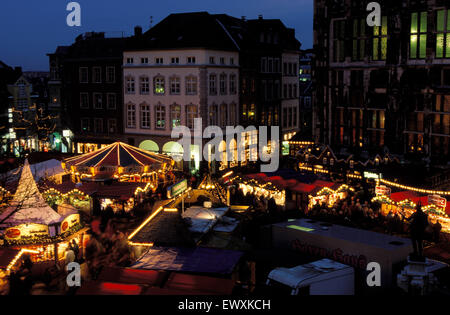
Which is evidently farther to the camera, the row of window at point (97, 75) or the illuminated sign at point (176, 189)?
the row of window at point (97, 75)

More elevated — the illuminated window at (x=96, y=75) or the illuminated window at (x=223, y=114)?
the illuminated window at (x=96, y=75)

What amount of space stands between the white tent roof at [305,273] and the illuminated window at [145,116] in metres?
30.7

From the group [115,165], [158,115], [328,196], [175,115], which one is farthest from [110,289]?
[158,115]

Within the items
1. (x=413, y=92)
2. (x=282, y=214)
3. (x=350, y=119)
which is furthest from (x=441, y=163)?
(x=282, y=214)

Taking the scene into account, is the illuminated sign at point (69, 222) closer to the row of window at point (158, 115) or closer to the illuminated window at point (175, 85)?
the row of window at point (158, 115)

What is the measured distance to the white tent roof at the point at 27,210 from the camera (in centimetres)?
1656

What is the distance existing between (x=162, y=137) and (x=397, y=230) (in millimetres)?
24039

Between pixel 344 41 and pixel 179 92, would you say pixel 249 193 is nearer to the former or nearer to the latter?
pixel 344 41

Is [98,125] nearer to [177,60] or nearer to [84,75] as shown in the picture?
[84,75]

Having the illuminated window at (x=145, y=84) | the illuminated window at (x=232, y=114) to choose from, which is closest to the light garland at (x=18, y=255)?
the illuminated window at (x=145, y=84)

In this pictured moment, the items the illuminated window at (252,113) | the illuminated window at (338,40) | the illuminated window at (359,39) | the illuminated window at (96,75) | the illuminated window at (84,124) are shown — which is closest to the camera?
the illuminated window at (359,39)

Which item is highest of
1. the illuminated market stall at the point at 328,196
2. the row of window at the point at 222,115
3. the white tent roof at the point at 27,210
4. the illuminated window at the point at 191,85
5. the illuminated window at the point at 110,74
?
the illuminated window at the point at 110,74

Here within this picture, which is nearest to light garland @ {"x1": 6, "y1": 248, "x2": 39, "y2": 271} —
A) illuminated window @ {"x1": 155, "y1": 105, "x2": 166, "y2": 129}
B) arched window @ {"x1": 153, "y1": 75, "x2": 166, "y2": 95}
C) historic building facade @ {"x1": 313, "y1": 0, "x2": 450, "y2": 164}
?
historic building facade @ {"x1": 313, "y1": 0, "x2": 450, "y2": 164}

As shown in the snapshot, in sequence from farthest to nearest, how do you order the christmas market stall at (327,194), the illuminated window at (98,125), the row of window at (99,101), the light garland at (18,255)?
the illuminated window at (98,125) < the row of window at (99,101) < the christmas market stall at (327,194) < the light garland at (18,255)
